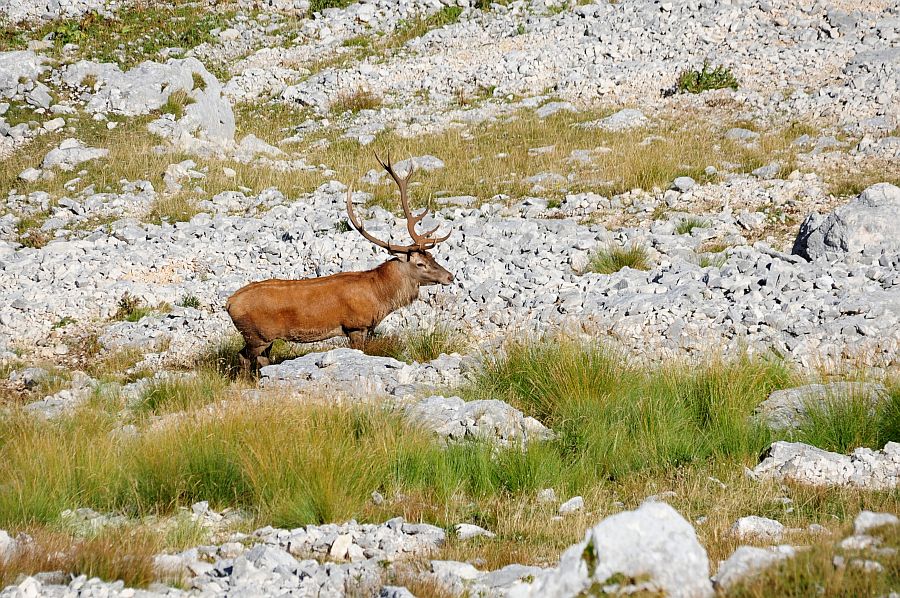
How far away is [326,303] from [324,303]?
0.07ft

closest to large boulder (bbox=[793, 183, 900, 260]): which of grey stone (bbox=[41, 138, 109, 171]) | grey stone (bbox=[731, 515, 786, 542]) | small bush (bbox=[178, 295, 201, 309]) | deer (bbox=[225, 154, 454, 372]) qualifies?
deer (bbox=[225, 154, 454, 372])

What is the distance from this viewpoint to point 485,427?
22.1 feet

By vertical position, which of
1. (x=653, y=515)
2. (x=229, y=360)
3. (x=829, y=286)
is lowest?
(x=229, y=360)

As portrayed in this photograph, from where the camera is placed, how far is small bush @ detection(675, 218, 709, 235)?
13484 mm

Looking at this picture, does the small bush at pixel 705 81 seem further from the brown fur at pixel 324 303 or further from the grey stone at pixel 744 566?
the grey stone at pixel 744 566

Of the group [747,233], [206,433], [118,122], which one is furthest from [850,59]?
[206,433]

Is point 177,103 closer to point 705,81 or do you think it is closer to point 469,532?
point 705,81

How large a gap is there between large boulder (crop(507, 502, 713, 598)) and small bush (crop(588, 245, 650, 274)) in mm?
8578

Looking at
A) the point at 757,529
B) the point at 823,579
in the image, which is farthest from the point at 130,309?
the point at 823,579

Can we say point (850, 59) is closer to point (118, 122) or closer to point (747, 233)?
point (747, 233)

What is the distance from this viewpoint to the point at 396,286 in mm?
10031

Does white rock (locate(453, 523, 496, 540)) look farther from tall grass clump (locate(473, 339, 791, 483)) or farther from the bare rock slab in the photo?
the bare rock slab

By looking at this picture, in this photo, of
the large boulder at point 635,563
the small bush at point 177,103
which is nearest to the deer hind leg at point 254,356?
the large boulder at point 635,563

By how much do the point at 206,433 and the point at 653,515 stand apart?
3784 mm
